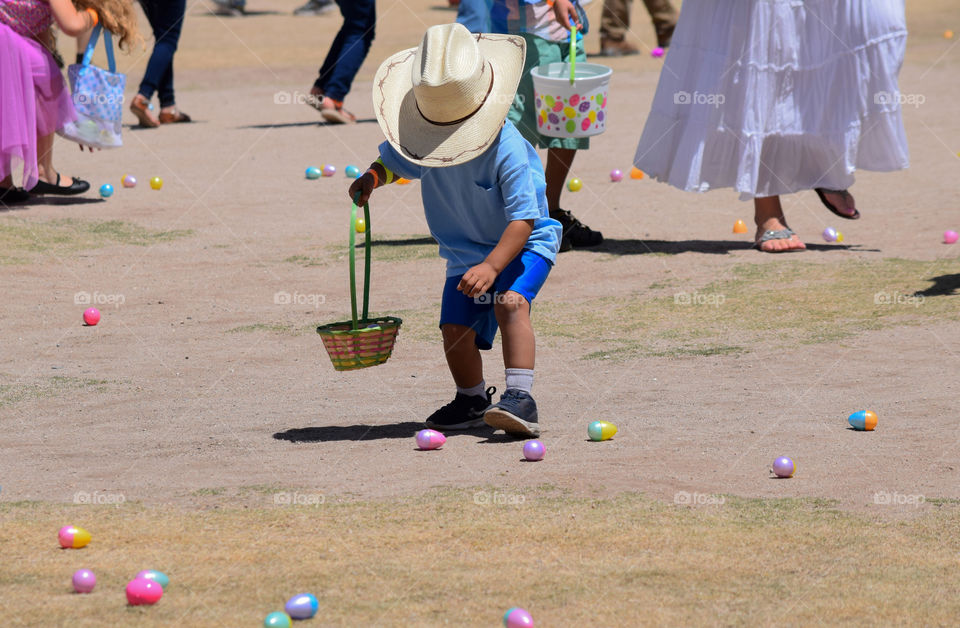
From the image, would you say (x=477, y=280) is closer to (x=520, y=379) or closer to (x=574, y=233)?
(x=520, y=379)

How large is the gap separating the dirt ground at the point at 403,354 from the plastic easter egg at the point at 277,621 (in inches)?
35.5

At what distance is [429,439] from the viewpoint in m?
4.46

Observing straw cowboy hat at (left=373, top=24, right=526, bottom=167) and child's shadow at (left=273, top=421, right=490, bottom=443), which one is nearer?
straw cowboy hat at (left=373, top=24, right=526, bottom=167)

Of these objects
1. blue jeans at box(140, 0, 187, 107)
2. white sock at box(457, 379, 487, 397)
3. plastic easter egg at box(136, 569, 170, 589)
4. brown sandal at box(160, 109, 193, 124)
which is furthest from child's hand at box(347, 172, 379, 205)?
brown sandal at box(160, 109, 193, 124)

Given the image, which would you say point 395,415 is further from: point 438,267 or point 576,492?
point 438,267

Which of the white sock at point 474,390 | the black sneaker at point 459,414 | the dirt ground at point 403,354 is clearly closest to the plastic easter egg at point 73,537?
the dirt ground at point 403,354

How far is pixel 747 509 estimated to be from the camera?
3846 millimetres

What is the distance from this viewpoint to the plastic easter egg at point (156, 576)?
3270 millimetres

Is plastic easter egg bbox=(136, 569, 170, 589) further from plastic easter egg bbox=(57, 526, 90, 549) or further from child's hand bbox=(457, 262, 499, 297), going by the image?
child's hand bbox=(457, 262, 499, 297)

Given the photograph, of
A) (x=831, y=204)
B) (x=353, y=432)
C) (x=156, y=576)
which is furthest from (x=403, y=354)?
(x=831, y=204)

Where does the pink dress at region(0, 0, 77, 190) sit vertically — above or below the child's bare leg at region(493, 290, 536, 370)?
below

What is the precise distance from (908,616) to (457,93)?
225cm

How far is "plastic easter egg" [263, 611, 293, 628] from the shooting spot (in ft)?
9.96

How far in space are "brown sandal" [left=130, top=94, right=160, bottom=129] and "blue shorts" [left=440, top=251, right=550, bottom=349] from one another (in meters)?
8.29
